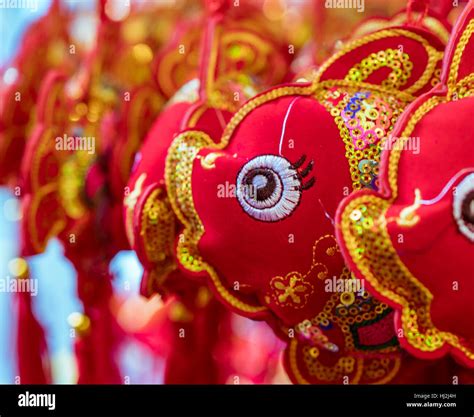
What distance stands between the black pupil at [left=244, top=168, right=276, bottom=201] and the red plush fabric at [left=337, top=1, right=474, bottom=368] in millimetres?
108

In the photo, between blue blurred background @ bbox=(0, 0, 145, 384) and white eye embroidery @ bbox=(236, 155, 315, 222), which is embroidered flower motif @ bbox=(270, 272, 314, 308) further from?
blue blurred background @ bbox=(0, 0, 145, 384)

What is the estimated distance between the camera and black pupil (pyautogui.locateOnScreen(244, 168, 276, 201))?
2.24 feet

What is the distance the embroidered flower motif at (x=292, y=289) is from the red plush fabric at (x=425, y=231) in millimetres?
118

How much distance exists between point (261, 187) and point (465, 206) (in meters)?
0.19

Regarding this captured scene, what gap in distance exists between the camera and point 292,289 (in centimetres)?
71

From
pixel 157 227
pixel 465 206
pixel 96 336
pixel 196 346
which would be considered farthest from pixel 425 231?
pixel 96 336

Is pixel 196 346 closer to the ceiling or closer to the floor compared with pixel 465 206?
closer to the floor

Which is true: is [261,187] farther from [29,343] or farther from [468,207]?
[29,343]

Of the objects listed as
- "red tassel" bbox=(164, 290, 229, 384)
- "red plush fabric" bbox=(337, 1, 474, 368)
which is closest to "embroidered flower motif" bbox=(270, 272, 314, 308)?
"red plush fabric" bbox=(337, 1, 474, 368)

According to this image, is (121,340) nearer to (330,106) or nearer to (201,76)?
(201,76)

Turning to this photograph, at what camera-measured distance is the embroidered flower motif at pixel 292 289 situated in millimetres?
705

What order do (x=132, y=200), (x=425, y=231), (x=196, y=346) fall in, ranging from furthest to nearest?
(x=196, y=346) < (x=132, y=200) < (x=425, y=231)

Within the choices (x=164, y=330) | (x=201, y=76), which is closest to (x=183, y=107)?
(x=201, y=76)
